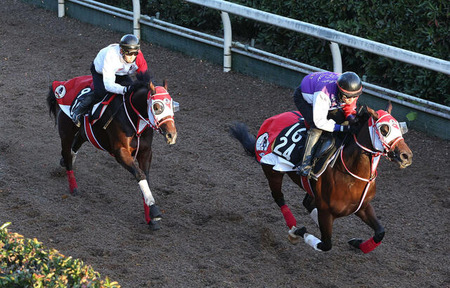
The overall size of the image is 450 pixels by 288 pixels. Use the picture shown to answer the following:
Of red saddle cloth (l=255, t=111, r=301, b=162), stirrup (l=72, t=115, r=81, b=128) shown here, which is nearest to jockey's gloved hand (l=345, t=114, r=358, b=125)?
red saddle cloth (l=255, t=111, r=301, b=162)

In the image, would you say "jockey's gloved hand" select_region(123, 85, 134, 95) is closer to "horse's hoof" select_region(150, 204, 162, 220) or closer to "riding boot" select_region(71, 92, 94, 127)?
"riding boot" select_region(71, 92, 94, 127)

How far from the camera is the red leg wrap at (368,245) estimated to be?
587 cm

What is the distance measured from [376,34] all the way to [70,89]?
393 cm

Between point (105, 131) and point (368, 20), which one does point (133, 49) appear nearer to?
point (105, 131)

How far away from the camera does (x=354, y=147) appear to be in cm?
553

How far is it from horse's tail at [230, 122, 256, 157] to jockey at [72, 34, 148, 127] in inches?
41.1

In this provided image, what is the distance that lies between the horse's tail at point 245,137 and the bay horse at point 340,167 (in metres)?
0.23

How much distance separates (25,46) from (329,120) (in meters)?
7.75

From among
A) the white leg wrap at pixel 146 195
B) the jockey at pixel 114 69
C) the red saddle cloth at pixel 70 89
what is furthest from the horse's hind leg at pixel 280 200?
the red saddle cloth at pixel 70 89

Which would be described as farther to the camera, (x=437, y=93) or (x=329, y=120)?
(x=437, y=93)

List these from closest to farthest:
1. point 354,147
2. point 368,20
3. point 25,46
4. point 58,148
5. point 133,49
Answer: point 354,147
point 133,49
point 58,148
point 368,20
point 25,46

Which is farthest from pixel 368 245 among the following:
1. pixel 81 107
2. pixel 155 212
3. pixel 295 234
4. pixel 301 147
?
pixel 81 107

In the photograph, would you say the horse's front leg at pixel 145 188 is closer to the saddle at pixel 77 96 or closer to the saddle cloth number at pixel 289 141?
the saddle at pixel 77 96

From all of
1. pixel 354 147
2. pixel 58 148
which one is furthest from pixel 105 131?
pixel 354 147
